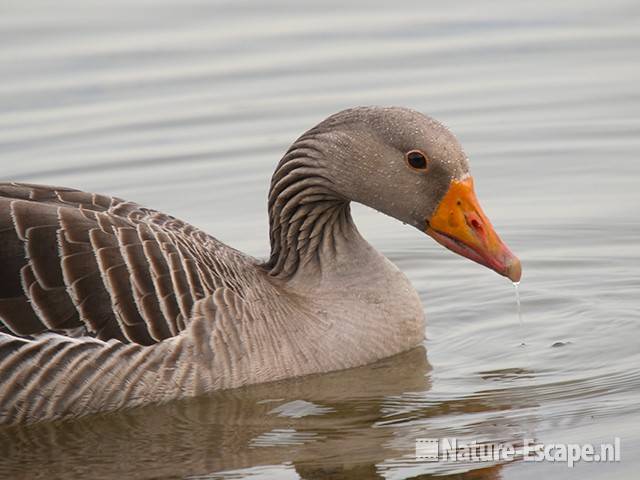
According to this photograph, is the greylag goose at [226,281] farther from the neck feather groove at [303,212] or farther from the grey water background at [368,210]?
the grey water background at [368,210]

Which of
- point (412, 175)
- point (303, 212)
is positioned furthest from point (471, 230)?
point (303, 212)

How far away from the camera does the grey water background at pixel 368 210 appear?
10.0 metres

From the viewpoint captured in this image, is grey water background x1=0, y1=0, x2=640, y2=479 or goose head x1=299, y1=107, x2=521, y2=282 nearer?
grey water background x1=0, y1=0, x2=640, y2=479

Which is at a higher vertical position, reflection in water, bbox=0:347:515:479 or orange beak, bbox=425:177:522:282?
orange beak, bbox=425:177:522:282

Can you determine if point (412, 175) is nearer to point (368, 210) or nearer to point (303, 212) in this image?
point (303, 212)

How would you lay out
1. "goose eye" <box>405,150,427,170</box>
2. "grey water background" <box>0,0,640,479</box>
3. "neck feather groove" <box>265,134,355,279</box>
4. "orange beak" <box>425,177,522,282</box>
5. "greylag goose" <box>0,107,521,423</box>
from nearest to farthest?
"grey water background" <box>0,0,640,479</box>, "greylag goose" <box>0,107,521,423</box>, "orange beak" <box>425,177,522,282</box>, "goose eye" <box>405,150,427,170</box>, "neck feather groove" <box>265,134,355,279</box>

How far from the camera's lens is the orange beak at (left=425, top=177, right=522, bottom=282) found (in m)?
10.8

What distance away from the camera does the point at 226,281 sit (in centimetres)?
1102

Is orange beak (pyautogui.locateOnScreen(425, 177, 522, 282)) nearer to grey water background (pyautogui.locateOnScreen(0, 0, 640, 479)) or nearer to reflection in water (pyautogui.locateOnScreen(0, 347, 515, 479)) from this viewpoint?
grey water background (pyautogui.locateOnScreen(0, 0, 640, 479))

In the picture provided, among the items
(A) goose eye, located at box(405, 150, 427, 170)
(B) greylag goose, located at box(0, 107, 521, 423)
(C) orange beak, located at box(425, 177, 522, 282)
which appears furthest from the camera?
(A) goose eye, located at box(405, 150, 427, 170)

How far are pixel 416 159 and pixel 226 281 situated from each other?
170 centimetres

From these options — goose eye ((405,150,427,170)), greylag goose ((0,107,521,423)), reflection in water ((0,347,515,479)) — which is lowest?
reflection in water ((0,347,515,479))

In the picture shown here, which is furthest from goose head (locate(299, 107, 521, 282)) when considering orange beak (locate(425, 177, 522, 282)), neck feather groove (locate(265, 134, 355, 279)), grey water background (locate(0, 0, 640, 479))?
grey water background (locate(0, 0, 640, 479))

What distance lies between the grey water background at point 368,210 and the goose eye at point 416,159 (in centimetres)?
157
